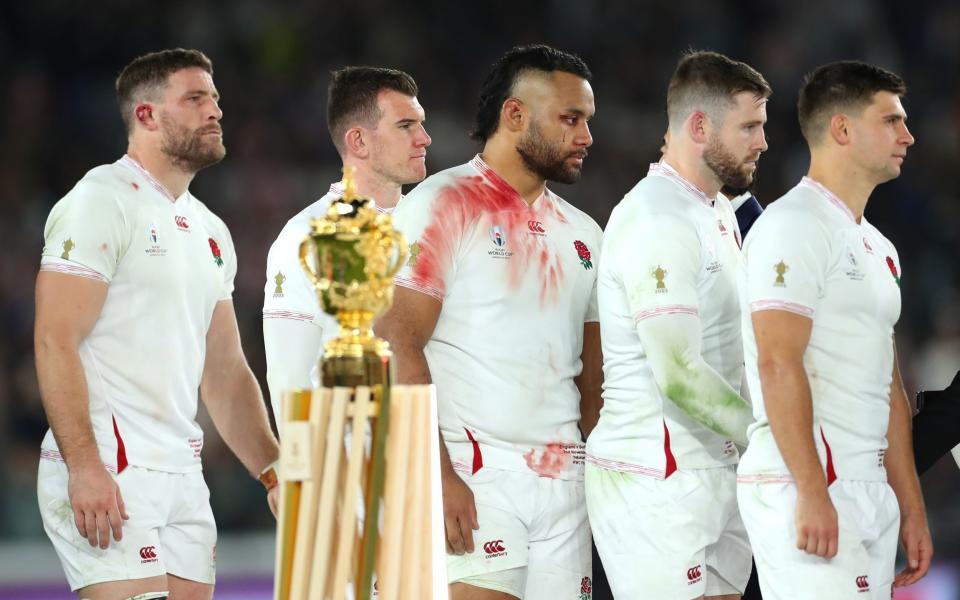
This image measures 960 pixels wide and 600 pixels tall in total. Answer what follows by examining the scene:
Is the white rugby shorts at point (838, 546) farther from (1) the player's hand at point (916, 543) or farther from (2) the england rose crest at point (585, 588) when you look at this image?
(2) the england rose crest at point (585, 588)

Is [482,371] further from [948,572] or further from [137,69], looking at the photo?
[948,572]

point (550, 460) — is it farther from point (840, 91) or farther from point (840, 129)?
point (840, 91)

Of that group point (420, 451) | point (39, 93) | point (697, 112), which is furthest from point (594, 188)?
point (420, 451)

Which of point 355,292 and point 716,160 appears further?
point 716,160

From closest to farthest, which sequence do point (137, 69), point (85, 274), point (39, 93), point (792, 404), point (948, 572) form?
point (792, 404)
point (85, 274)
point (137, 69)
point (948, 572)
point (39, 93)

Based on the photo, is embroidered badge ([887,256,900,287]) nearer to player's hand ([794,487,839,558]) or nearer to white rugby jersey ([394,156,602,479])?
player's hand ([794,487,839,558])

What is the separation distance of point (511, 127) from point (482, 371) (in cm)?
93

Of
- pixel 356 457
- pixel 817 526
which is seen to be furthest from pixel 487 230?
pixel 356 457

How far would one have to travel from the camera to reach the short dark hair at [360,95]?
656cm

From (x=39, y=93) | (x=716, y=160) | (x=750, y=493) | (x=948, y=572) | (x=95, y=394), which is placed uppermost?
(x=39, y=93)

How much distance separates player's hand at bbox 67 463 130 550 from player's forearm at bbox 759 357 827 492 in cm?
222

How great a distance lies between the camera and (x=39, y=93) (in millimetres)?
11938

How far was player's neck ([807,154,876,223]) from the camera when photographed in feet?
16.9

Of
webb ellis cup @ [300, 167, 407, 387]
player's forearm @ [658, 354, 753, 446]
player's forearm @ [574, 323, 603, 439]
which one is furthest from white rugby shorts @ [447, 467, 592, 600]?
webb ellis cup @ [300, 167, 407, 387]
